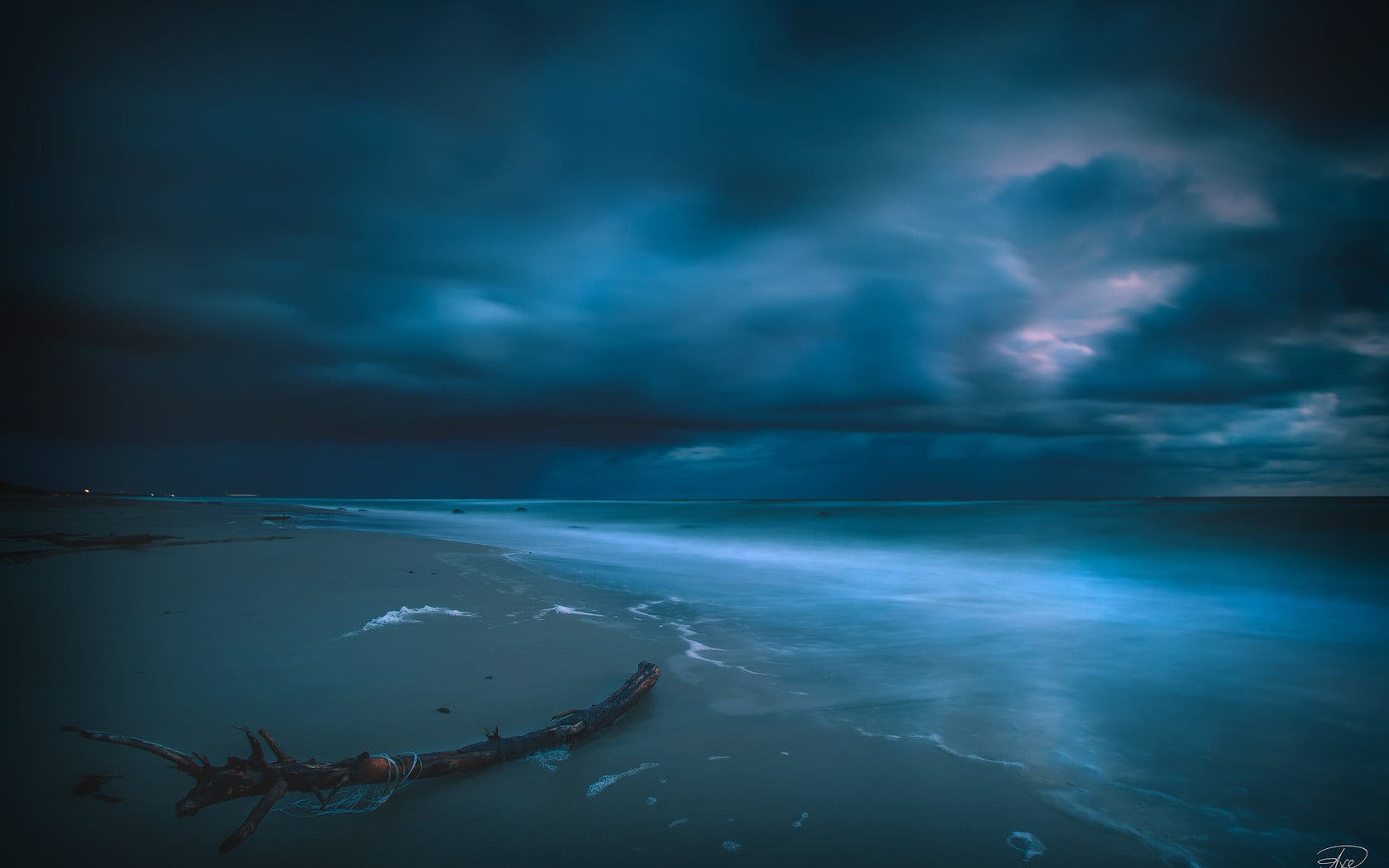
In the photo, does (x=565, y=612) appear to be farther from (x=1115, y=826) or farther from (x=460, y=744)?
(x=1115, y=826)

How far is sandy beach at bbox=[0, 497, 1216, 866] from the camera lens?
3.23 m

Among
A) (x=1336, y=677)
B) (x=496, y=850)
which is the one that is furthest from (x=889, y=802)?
(x=1336, y=677)

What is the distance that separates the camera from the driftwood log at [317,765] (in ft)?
8.65

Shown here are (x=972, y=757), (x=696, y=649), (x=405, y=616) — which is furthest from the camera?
(x=405, y=616)

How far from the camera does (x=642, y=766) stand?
13.8 ft

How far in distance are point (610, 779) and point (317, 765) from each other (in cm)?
178

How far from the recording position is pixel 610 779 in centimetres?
398

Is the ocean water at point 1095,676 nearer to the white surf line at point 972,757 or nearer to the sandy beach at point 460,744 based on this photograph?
the white surf line at point 972,757

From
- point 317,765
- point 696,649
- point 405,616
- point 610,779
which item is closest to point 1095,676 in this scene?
point 696,649

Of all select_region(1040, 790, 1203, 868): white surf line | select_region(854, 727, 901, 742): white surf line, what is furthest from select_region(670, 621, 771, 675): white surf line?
select_region(1040, 790, 1203, 868): white surf line

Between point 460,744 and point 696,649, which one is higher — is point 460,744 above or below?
above

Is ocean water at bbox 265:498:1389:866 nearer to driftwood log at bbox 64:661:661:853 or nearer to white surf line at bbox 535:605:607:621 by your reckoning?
white surf line at bbox 535:605:607:621

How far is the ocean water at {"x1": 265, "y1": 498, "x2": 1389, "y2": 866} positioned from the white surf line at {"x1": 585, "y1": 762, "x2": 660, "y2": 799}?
94 cm

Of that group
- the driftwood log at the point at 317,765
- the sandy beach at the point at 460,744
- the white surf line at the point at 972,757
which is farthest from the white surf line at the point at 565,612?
the white surf line at the point at 972,757
